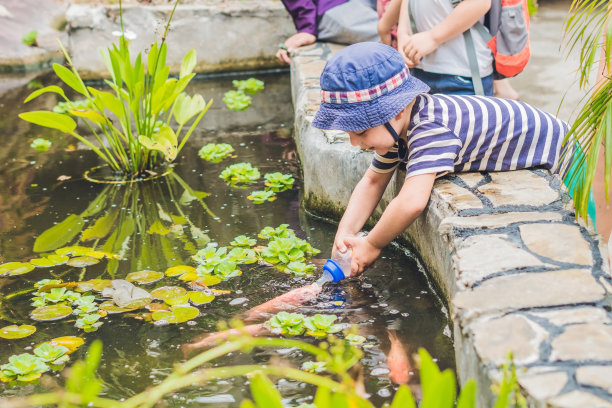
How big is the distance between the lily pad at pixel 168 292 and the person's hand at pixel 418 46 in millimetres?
1419

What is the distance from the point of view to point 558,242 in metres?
2.12

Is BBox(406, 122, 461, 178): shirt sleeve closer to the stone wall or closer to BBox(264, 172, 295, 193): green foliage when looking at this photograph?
the stone wall

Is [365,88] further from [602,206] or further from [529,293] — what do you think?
[602,206]

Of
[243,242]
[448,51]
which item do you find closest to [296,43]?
[448,51]

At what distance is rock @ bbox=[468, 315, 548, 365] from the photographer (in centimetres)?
162

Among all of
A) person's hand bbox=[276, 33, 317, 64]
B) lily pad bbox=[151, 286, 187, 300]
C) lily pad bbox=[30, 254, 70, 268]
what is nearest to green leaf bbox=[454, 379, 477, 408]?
lily pad bbox=[151, 286, 187, 300]

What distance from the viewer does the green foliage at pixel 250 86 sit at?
579 cm

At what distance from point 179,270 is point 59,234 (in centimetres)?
79

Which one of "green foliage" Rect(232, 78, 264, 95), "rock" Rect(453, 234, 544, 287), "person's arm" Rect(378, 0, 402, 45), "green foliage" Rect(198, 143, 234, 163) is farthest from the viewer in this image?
"green foliage" Rect(232, 78, 264, 95)

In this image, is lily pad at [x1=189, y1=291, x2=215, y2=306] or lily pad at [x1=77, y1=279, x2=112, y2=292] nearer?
lily pad at [x1=189, y1=291, x2=215, y2=306]

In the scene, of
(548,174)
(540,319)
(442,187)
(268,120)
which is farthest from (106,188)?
(540,319)

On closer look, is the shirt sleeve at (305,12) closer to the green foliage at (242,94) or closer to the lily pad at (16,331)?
the green foliage at (242,94)

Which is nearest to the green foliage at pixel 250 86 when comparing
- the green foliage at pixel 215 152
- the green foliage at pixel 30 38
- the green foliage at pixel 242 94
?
the green foliage at pixel 242 94

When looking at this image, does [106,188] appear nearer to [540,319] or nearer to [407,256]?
[407,256]
